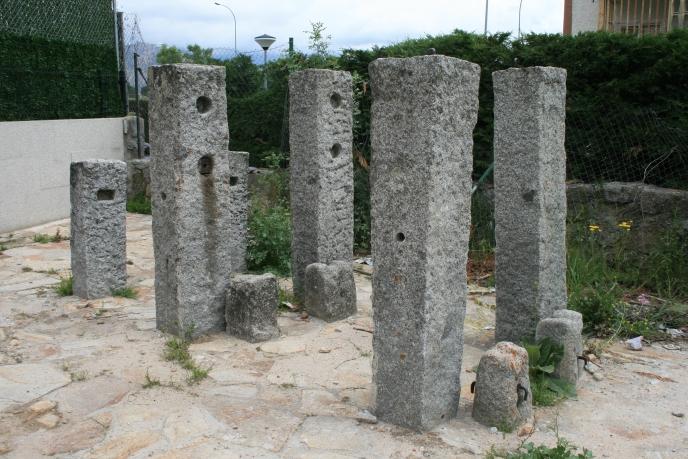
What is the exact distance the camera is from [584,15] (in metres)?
13.8

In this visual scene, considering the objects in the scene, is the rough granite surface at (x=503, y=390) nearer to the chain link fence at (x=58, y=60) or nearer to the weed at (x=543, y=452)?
the weed at (x=543, y=452)

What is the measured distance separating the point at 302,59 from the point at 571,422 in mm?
7539

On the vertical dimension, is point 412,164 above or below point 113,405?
above

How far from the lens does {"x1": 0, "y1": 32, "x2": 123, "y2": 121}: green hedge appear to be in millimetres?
10836

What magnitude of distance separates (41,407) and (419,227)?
2605 millimetres

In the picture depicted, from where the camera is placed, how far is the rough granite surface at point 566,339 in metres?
4.73

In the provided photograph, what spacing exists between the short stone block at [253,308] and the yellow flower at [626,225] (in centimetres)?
419

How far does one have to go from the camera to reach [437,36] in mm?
10672

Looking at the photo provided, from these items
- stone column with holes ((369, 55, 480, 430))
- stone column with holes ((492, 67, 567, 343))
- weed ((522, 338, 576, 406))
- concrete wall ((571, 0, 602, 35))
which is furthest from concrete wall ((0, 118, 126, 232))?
concrete wall ((571, 0, 602, 35))

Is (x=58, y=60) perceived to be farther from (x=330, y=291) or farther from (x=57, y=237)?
(x=330, y=291)

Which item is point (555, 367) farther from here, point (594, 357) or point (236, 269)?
point (236, 269)

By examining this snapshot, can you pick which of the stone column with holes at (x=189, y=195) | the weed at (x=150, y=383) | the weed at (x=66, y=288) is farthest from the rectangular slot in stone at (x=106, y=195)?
the weed at (x=150, y=383)

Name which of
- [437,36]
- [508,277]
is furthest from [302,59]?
[508,277]

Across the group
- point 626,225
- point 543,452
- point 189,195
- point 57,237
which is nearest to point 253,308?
point 189,195
